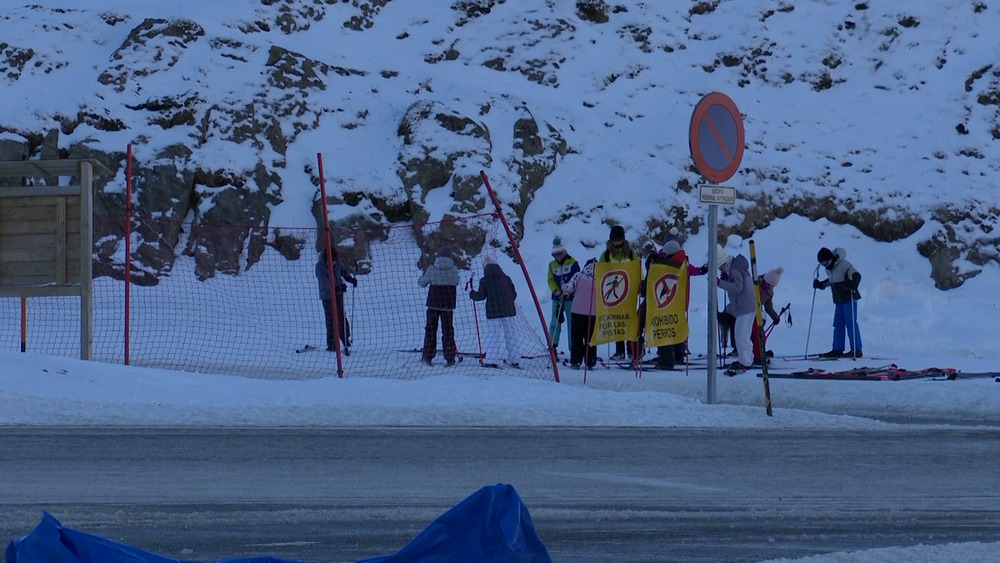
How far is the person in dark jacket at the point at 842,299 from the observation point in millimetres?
17922

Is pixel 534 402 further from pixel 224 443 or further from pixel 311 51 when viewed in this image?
pixel 311 51

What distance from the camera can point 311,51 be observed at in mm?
32031

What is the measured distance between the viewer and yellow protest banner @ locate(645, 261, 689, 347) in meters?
14.9

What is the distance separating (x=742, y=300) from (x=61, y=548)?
46.9 ft

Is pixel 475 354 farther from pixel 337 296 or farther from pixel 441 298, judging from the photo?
pixel 337 296

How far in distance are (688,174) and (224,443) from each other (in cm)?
2190

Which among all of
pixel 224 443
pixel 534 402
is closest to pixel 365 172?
pixel 534 402

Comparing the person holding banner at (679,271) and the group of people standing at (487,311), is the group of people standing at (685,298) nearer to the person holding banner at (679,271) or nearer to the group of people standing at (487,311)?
the person holding banner at (679,271)

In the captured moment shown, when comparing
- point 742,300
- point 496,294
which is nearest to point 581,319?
point 496,294

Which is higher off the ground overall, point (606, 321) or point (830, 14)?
point (830, 14)

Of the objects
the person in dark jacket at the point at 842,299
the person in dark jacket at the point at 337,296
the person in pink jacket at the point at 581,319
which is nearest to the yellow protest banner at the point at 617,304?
the person in pink jacket at the point at 581,319

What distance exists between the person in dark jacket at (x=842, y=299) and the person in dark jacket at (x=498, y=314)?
4.83m

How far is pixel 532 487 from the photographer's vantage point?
7367 millimetres

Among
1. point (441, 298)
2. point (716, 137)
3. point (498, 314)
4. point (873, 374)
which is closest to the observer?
point (716, 137)
